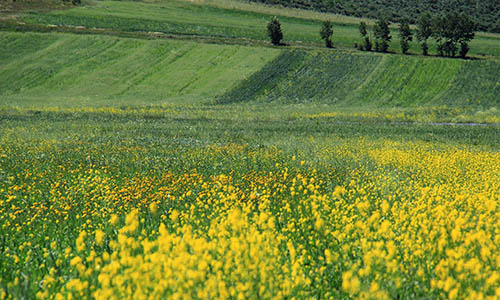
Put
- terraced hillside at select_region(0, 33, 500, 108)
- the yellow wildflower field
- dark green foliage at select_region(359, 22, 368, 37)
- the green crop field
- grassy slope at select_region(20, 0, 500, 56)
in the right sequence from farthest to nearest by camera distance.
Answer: dark green foliage at select_region(359, 22, 368, 37), grassy slope at select_region(20, 0, 500, 56), terraced hillside at select_region(0, 33, 500, 108), the green crop field, the yellow wildflower field

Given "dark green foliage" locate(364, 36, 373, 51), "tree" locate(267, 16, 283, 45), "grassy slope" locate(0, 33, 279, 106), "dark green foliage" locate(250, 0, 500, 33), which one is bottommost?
"grassy slope" locate(0, 33, 279, 106)

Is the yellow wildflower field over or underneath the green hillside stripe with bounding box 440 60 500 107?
over

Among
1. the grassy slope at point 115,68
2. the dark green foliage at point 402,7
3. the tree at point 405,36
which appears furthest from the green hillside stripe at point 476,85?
the dark green foliage at point 402,7

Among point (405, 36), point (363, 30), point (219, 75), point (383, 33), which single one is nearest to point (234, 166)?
point (219, 75)

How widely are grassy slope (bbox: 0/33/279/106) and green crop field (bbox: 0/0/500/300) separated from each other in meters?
0.40

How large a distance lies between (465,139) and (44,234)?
77.7 feet

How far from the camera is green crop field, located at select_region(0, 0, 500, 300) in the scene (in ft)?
18.0

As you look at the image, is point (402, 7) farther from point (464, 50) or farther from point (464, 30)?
point (464, 50)

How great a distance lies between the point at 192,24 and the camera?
325 feet

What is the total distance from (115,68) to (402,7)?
156m

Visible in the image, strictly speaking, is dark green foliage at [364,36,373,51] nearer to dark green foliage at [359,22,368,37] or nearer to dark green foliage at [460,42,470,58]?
dark green foliage at [359,22,368,37]

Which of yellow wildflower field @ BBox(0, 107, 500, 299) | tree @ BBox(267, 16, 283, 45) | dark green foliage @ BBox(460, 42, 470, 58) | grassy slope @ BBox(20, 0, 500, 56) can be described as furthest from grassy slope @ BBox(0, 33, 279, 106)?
yellow wildflower field @ BBox(0, 107, 500, 299)

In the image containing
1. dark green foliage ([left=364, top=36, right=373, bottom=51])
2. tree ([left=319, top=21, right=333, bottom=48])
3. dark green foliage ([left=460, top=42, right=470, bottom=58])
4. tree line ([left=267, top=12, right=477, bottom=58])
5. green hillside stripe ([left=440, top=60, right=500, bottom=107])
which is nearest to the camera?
green hillside stripe ([left=440, top=60, right=500, bottom=107])

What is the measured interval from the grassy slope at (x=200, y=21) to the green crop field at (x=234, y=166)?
1.00 meters
